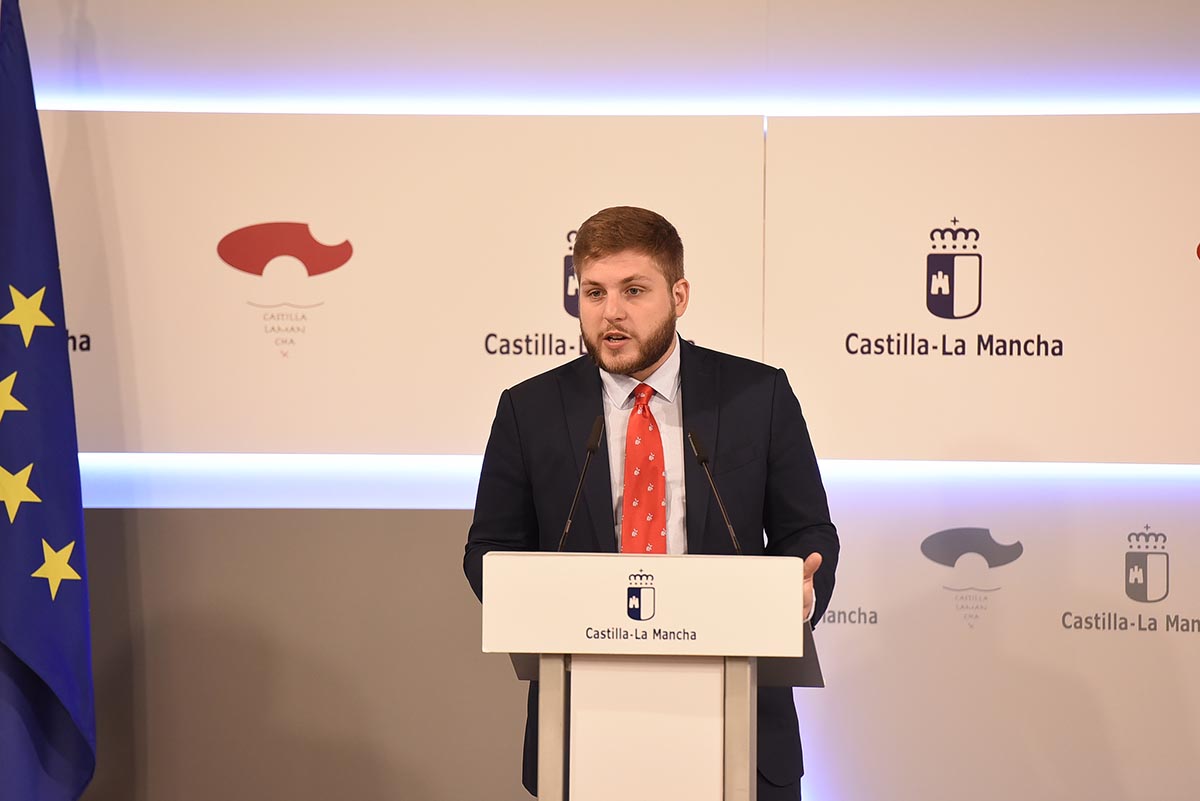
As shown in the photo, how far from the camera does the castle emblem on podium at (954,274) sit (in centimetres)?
379

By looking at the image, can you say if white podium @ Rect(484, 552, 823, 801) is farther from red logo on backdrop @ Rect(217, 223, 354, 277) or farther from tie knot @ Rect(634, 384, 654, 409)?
red logo on backdrop @ Rect(217, 223, 354, 277)

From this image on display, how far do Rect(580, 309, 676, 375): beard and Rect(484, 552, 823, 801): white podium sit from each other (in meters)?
0.62

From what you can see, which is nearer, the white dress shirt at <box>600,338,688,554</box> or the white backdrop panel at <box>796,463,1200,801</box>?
the white dress shirt at <box>600,338,688,554</box>

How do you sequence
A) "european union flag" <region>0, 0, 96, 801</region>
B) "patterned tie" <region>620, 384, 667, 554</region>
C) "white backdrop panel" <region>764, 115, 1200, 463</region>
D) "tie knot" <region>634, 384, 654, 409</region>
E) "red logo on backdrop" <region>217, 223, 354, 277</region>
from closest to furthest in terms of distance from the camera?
"patterned tie" <region>620, 384, 667, 554</region> → "tie knot" <region>634, 384, 654, 409</region> → "european union flag" <region>0, 0, 96, 801</region> → "white backdrop panel" <region>764, 115, 1200, 463</region> → "red logo on backdrop" <region>217, 223, 354, 277</region>

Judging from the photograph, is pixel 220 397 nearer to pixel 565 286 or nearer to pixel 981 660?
pixel 565 286

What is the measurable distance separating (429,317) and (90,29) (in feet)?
5.17

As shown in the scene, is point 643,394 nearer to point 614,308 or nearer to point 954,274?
point 614,308

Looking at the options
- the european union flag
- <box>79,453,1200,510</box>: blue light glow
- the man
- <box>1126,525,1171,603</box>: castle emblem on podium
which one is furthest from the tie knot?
<box>1126,525,1171,603</box>: castle emblem on podium

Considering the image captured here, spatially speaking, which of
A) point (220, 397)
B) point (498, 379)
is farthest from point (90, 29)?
point (498, 379)

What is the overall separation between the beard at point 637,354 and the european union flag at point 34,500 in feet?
6.25

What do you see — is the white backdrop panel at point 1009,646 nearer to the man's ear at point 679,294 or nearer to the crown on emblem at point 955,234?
the crown on emblem at point 955,234

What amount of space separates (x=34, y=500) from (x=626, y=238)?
2.09 m

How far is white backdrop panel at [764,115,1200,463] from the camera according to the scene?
12.3ft

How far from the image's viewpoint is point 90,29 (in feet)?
12.9
